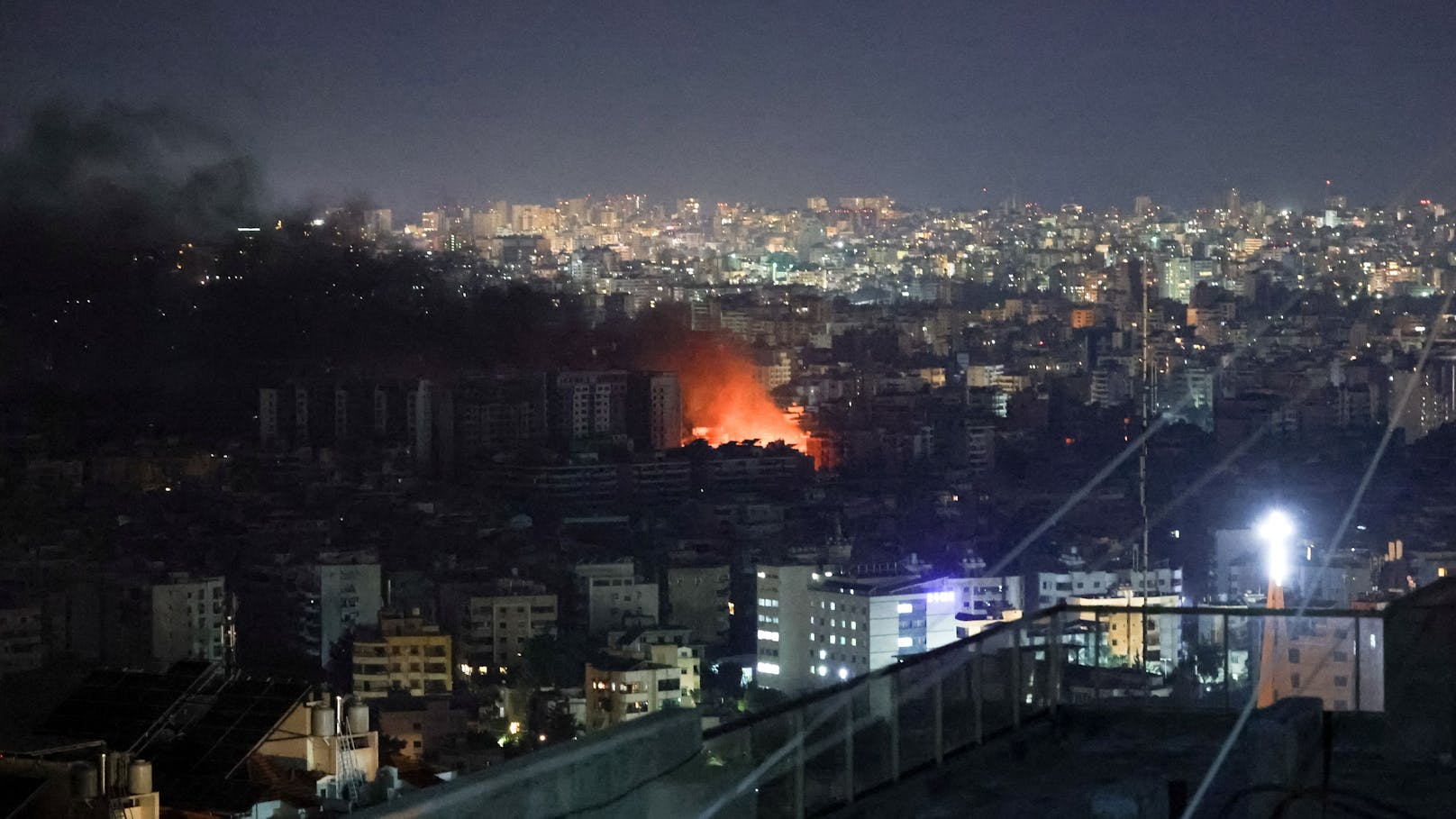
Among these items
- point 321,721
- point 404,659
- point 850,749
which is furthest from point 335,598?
point 850,749

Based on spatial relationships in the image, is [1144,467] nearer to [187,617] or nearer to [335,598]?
[335,598]

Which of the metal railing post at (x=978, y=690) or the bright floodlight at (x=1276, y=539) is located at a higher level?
the metal railing post at (x=978, y=690)

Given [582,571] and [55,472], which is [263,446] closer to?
[55,472]

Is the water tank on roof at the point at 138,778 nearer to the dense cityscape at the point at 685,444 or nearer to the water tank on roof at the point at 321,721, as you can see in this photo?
the dense cityscape at the point at 685,444

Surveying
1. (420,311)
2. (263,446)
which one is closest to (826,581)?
(263,446)

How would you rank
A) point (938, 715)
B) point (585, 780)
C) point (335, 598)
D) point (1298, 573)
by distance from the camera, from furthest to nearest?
point (335, 598) → point (1298, 573) → point (938, 715) → point (585, 780)

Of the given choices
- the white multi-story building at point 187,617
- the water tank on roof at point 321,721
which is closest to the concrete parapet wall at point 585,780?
the water tank on roof at point 321,721

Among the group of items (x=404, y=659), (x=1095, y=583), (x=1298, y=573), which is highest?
(x=1298, y=573)
